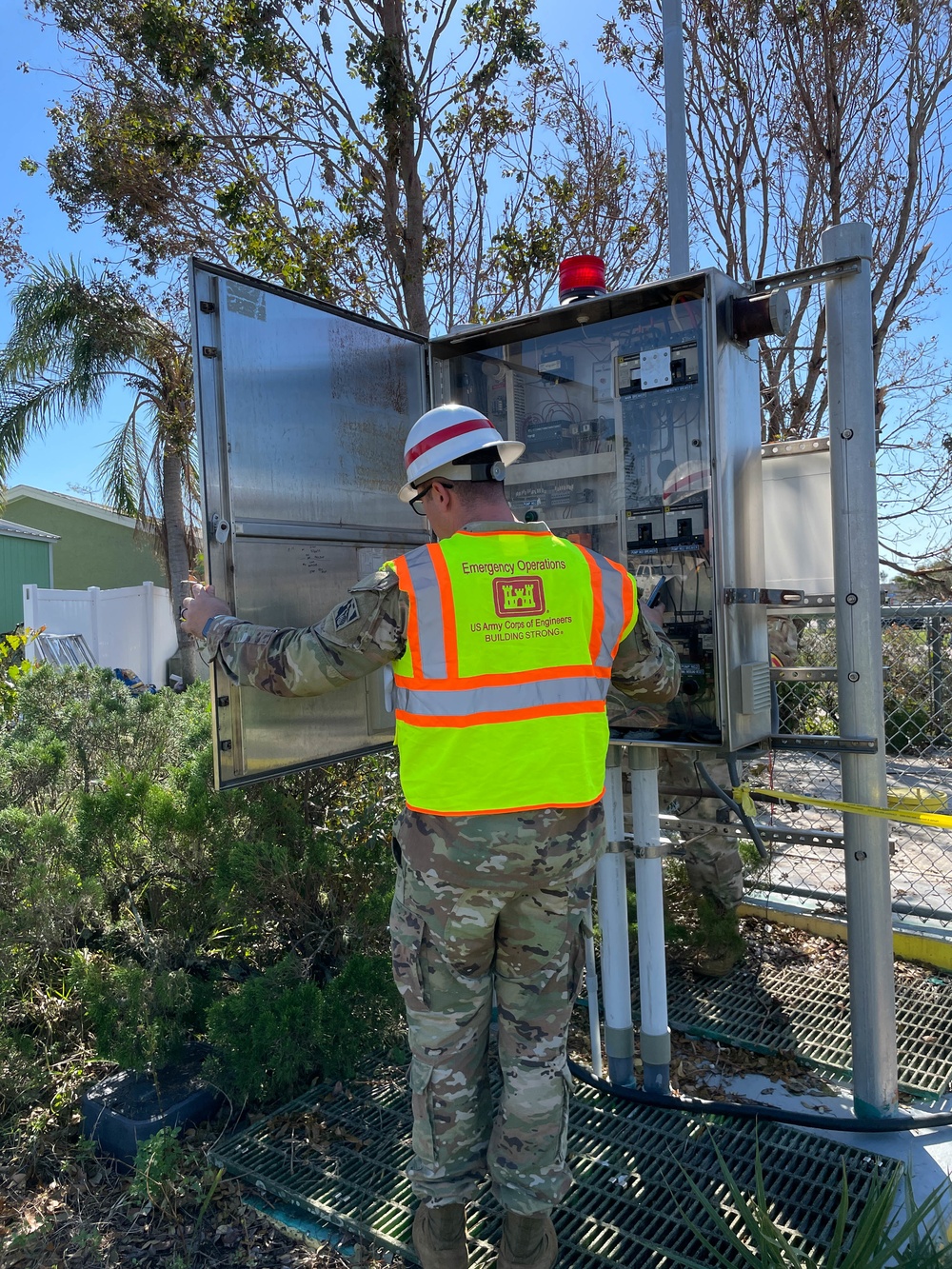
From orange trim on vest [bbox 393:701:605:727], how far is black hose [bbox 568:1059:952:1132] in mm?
1495

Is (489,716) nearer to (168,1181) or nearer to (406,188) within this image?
(168,1181)

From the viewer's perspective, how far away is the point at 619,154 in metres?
6.39

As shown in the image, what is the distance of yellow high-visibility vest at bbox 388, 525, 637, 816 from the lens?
2.15 meters

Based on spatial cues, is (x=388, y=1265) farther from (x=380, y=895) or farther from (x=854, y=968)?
(x=854, y=968)

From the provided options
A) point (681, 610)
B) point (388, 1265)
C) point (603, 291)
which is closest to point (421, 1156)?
point (388, 1265)

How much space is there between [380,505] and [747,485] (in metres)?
1.35

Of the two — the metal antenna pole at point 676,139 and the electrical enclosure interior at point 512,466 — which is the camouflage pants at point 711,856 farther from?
the metal antenna pole at point 676,139

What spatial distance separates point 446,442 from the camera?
230cm

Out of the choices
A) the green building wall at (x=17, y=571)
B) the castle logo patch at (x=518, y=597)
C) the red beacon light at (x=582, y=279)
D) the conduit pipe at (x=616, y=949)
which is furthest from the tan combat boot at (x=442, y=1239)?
the green building wall at (x=17, y=571)

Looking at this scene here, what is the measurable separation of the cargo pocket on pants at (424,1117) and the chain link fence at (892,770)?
4.98 ft

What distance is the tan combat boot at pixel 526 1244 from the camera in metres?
2.17

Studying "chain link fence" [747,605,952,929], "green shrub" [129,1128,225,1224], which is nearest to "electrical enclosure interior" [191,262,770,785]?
"chain link fence" [747,605,952,929]

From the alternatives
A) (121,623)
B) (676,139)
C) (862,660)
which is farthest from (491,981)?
(121,623)

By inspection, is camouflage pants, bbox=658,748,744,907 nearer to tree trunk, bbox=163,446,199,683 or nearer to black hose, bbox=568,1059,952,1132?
black hose, bbox=568,1059,952,1132
